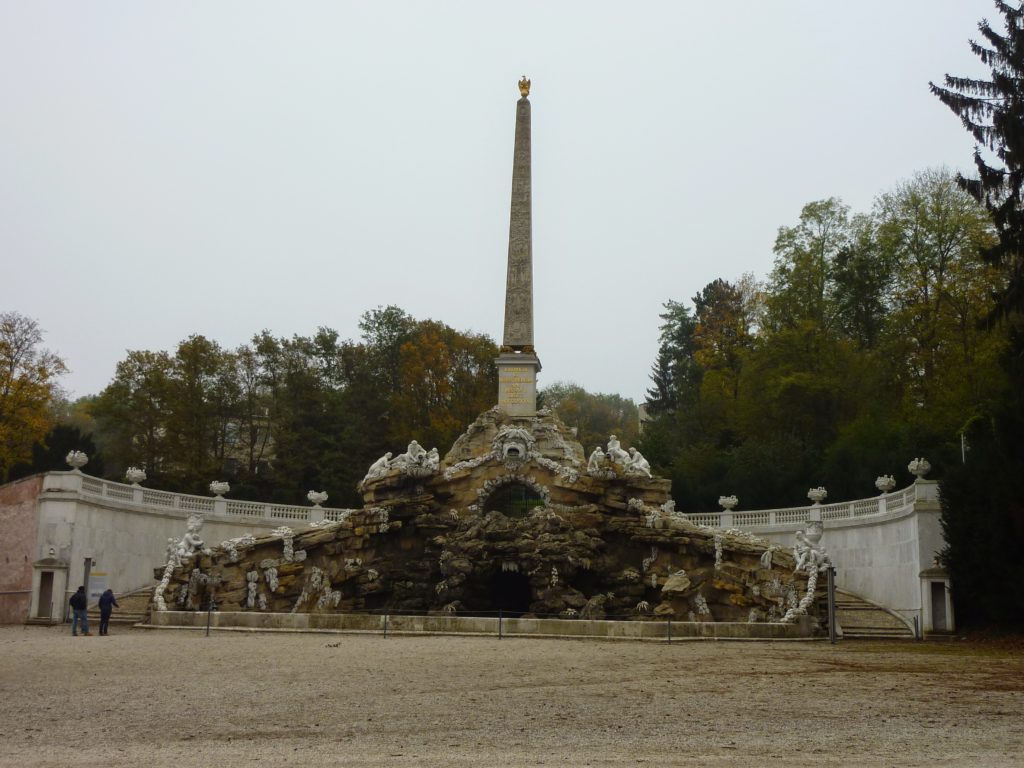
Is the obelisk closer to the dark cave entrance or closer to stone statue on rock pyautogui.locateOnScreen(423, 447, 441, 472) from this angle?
stone statue on rock pyautogui.locateOnScreen(423, 447, 441, 472)

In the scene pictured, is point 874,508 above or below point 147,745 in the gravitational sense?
above

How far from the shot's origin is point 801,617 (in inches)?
945

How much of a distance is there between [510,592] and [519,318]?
31.9ft

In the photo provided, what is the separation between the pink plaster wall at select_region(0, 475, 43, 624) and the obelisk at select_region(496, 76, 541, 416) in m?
14.8

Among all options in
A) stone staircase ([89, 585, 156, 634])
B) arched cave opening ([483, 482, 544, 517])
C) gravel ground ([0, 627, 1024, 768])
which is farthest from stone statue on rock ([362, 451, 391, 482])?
gravel ground ([0, 627, 1024, 768])

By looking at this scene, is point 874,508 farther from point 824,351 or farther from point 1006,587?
point 824,351

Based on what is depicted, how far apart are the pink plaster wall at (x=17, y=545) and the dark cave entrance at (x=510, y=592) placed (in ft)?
42.1

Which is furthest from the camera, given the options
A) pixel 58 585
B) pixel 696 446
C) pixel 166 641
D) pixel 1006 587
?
pixel 696 446

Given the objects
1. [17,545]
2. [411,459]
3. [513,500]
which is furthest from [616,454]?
[17,545]

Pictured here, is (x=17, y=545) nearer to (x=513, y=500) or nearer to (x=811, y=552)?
(x=513, y=500)

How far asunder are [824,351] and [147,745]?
3679 cm

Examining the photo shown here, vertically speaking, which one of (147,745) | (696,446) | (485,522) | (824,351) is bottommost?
(147,745)

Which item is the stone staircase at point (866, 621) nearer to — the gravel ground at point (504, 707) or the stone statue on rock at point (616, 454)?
the stone statue on rock at point (616, 454)

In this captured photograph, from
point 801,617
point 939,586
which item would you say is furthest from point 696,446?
point 801,617
